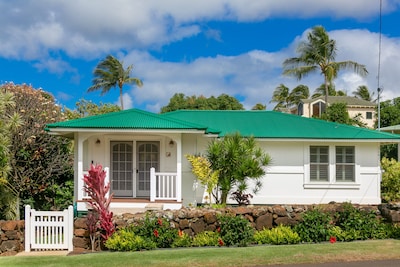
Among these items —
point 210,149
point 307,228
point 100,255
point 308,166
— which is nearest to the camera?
point 100,255

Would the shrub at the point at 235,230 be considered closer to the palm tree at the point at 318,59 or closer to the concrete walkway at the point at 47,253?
the concrete walkway at the point at 47,253

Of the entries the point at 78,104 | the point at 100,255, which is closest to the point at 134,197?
the point at 100,255

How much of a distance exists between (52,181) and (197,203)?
601cm

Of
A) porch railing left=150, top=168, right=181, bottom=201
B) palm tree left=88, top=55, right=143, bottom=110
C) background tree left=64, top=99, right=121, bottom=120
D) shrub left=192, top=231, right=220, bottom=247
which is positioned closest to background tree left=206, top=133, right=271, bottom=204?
porch railing left=150, top=168, right=181, bottom=201

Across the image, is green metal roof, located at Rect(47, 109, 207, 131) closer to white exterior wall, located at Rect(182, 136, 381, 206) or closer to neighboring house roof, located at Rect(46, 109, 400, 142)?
neighboring house roof, located at Rect(46, 109, 400, 142)

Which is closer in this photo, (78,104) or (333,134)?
(333,134)

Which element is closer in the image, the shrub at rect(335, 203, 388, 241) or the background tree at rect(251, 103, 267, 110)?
the shrub at rect(335, 203, 388, 241)

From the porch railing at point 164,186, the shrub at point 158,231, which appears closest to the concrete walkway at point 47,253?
the shrub at point 158,231

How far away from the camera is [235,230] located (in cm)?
1154

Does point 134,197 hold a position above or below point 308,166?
below

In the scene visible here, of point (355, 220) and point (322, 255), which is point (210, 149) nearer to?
point (355, 220)

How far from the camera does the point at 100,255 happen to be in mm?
10359

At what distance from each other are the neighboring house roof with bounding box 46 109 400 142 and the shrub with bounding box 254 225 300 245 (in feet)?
15.3

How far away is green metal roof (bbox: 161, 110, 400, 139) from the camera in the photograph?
18.0 metres
